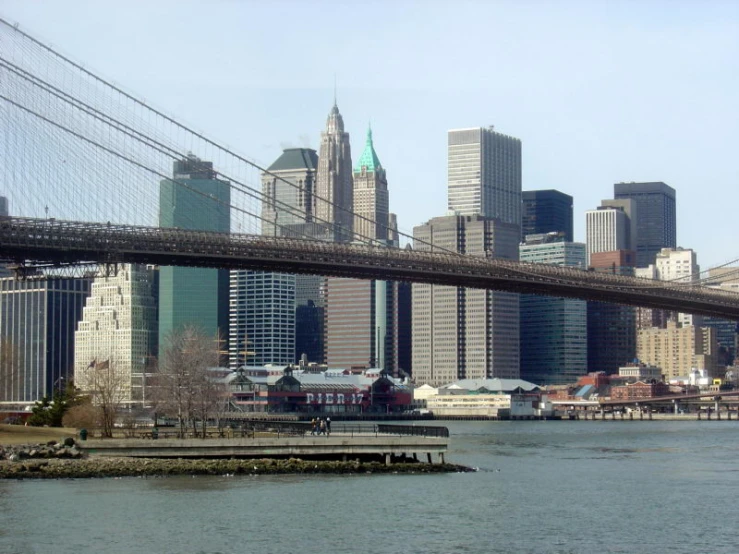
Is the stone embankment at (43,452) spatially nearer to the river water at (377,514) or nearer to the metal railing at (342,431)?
the river water at (377,514)

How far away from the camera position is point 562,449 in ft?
251

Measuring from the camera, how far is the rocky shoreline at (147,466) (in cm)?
4772

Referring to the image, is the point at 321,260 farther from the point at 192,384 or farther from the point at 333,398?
the point at 333,398

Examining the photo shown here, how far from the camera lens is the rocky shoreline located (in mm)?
47719

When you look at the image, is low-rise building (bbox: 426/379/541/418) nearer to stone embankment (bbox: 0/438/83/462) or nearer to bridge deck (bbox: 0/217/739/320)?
bridge deck (bbox: 0/217/739/320)

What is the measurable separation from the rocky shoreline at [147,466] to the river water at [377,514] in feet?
3.27

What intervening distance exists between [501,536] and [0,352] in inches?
1713

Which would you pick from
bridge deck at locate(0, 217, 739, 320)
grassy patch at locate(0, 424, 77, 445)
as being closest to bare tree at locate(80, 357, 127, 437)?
grassy patch at locate(0, 424, 77, 445)

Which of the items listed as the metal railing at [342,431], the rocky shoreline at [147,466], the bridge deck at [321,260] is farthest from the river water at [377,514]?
the bridge deck at [321,260]

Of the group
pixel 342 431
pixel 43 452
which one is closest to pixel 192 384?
pixel 342 431

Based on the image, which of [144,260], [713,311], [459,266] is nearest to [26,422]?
[144,260]

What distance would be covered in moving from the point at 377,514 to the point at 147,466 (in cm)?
1140

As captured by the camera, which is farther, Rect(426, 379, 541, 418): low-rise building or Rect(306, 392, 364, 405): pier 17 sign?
Rect(426, 379, 541, 418): low-rise building

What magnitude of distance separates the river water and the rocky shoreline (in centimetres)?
100
